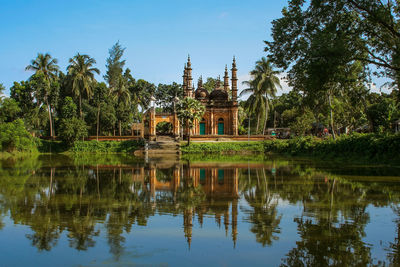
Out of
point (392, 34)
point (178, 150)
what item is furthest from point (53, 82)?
point (392, 34)

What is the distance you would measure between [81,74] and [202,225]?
146 ft

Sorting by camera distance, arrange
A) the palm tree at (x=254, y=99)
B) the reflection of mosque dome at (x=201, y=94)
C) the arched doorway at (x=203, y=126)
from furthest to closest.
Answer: the reflection of mosque dome at (x=201, y=94), the arched doorway at (x=203, y=126), the palm tree at (x=254, y=99)

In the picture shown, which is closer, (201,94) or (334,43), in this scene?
(334,43)

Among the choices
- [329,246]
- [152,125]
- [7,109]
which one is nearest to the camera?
[329,246]

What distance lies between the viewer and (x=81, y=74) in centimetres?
4884

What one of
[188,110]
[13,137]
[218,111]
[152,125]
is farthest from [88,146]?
[218,111]

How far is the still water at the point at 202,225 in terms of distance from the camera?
613 cm

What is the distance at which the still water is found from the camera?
6.13 metres

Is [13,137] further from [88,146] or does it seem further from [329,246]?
[329,246]

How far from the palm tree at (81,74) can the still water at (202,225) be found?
36.5m

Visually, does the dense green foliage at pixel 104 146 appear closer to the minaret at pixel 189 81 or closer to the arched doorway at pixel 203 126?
the minaret at pixel 189 81

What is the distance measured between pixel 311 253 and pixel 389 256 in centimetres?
118

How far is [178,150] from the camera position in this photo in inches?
1654

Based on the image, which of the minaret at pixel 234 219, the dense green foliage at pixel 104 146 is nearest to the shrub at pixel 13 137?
the dense green foliage at pixel 104 146
